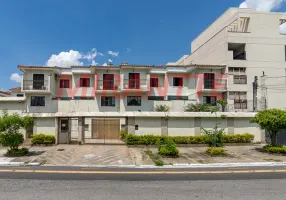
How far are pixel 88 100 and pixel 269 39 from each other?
91.2ft

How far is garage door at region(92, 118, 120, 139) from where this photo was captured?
22.7 m

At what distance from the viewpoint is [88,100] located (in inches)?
1063

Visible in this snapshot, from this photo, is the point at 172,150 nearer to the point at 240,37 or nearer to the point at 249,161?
the point at 249,161

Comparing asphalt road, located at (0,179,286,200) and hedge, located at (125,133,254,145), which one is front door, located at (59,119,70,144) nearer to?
hedge, located at (125,133,254,145)

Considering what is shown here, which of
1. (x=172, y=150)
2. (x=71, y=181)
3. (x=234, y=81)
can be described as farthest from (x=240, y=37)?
(x=71, y=181)

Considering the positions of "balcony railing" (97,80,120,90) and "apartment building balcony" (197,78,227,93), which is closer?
"balcony railing" (97,80,120,90)

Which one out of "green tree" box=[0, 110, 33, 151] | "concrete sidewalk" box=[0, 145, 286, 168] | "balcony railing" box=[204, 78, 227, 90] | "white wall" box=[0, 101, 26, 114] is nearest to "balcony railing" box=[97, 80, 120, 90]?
"white wall" box=[0, 101, 26, 114]

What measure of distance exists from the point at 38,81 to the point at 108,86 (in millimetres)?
9615

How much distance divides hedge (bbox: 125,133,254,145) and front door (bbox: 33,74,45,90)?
1685 centimetres

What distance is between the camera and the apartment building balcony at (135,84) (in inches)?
1086

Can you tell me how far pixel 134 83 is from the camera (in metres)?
27.8

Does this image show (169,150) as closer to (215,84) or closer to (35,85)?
(215,84)

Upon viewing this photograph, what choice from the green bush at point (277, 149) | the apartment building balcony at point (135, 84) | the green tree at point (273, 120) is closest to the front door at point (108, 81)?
the apartment building balcony at point (135, 84)

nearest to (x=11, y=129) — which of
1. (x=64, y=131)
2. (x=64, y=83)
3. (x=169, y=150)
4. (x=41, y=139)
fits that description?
(x=41, y=139)
